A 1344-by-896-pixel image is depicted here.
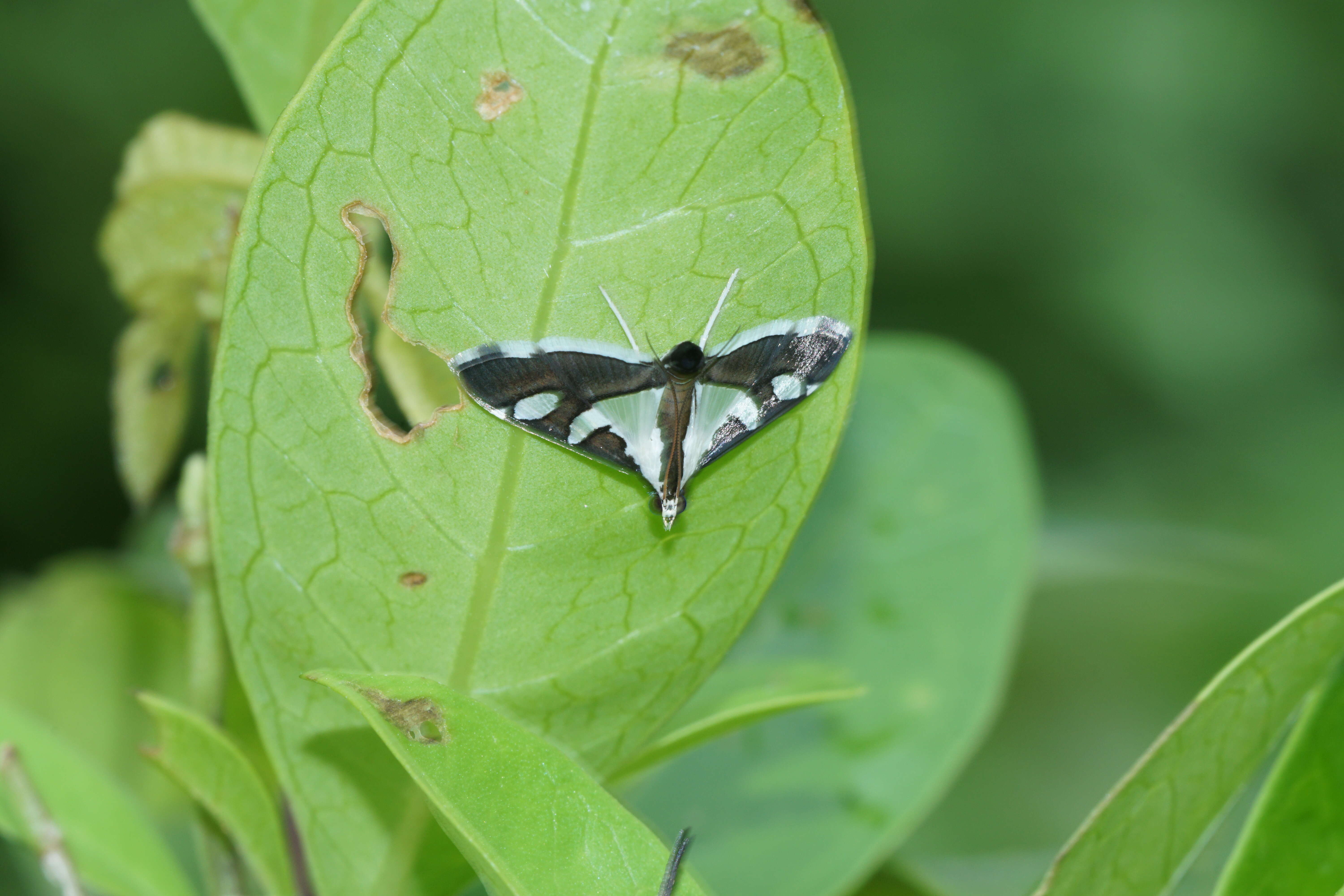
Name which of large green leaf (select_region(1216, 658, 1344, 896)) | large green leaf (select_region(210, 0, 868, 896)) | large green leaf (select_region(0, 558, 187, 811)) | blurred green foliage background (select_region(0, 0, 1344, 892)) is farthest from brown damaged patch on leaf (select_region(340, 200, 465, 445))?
blurred green foliage background (select_region(0, 0, 1344, 892))

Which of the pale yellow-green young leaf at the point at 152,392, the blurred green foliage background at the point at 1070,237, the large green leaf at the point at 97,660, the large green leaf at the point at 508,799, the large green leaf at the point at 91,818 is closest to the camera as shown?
the large green leaf at the point at 508,799

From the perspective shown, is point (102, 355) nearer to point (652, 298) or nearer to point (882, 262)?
point (882, 262)

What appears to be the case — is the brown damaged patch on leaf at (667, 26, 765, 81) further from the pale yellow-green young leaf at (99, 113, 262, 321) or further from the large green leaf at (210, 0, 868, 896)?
the pale yellow-green young leaf at (99, 113, 262, 321)

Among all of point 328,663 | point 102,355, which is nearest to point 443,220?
point 328,663

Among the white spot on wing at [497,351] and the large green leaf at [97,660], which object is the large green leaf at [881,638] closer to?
the white spot on wing at [497,351]

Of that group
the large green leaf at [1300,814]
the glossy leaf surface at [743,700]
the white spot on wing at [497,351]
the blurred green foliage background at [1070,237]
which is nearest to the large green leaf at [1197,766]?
the large green leaf at [1300,814]

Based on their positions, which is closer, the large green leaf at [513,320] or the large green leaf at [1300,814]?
the large green leaf at [513,320]
